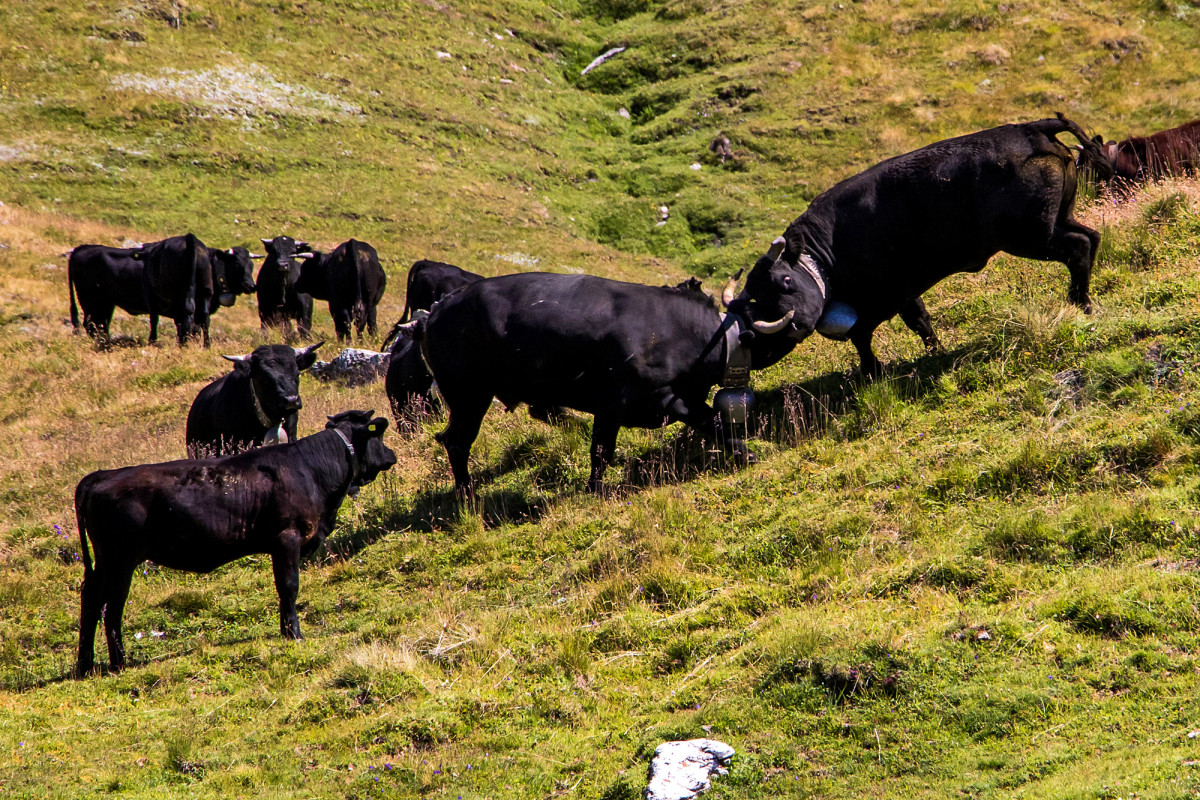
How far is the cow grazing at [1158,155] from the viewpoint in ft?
55.1

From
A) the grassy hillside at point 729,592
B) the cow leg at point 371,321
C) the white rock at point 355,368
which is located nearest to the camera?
the grassy hillside at point 729,592

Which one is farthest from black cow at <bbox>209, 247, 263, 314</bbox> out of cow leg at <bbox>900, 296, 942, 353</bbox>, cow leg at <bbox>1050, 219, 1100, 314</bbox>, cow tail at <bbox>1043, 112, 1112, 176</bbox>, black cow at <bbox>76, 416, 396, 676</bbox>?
cow leg at <bbox>1050, 219, 1100, 314</bbox>

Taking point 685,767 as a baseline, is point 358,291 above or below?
above

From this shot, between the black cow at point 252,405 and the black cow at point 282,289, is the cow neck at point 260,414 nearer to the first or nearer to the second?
the black cow at point 252,405

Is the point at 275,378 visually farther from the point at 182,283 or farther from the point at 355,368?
the point at 182,283

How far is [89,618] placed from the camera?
30.4ft

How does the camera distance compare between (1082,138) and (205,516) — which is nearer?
(205,516)

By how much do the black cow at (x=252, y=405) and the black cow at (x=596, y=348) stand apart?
189cm

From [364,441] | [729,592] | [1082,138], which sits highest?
[1082,138]

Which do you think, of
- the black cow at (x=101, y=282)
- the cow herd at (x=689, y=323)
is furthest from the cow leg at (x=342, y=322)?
the cow herd at (x=689, y=323)

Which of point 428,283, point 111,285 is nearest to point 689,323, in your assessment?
point 428,283

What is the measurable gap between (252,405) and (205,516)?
4221 millimetres

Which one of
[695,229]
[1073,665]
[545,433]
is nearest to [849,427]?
[545,433]

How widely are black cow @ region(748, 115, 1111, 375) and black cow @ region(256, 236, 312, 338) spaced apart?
623 inches
